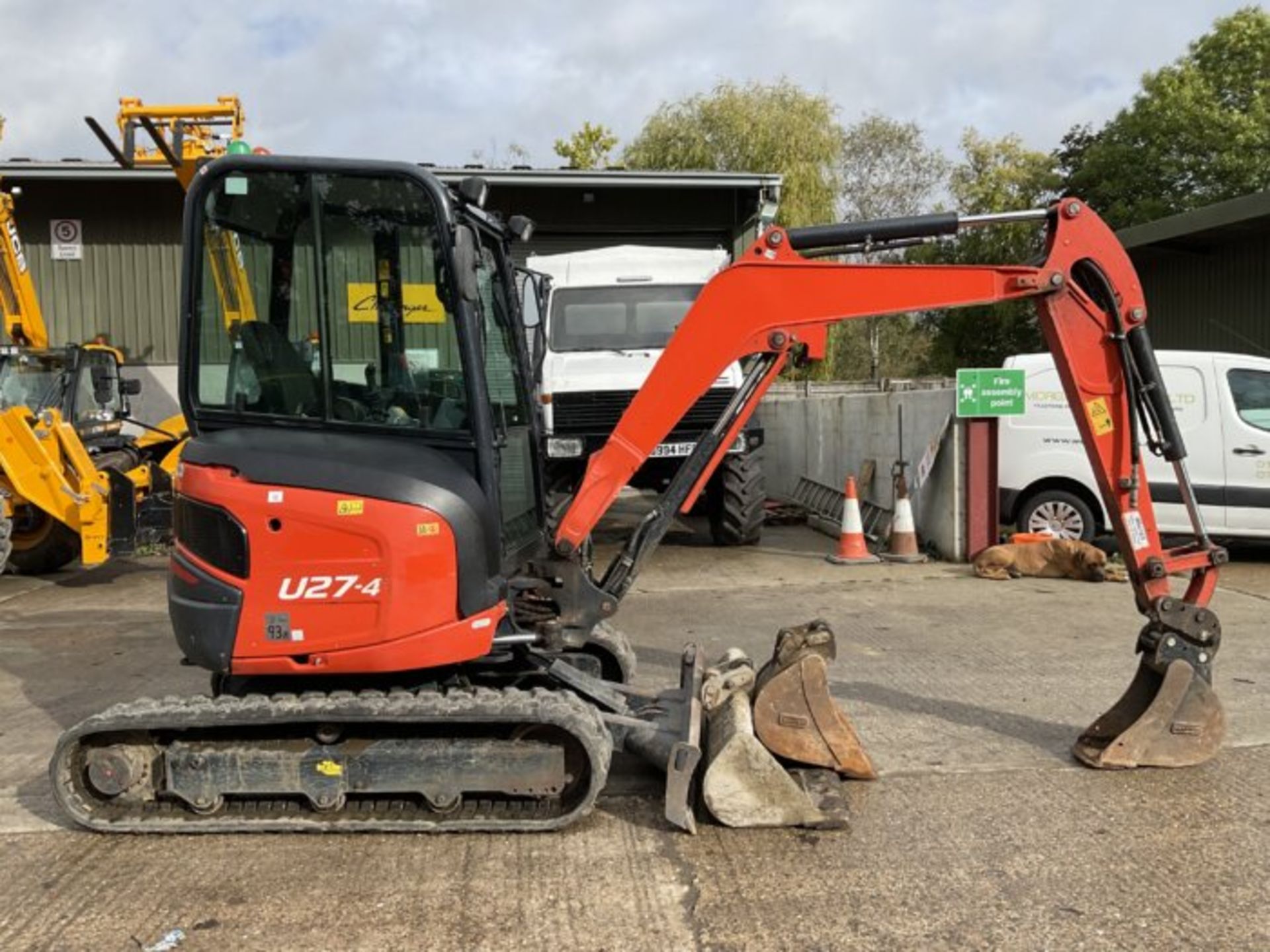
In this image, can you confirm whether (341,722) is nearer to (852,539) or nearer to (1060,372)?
(1060,372)

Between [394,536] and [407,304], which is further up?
[407,304]

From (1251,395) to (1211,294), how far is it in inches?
388

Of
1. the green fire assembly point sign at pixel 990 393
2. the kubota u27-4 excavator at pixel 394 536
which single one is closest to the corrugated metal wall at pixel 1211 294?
the green fire assembly point sign at pixel 990 393

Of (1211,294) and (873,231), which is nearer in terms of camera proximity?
(873,231)

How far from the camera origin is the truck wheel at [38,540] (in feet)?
34.9

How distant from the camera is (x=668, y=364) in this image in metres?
4.63

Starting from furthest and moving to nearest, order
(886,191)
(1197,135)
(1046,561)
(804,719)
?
(886,191)
(1197,135)
(1046,561)
(804,719)

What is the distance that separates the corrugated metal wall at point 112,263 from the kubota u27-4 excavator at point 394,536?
1232cm

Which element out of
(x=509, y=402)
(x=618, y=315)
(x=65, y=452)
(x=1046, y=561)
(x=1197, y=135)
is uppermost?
(x=1197, y=135)

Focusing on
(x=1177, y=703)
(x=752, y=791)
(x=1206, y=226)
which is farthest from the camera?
(x=1206, y=226)

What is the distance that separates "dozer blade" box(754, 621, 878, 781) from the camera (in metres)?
4.41

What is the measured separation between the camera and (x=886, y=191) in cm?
4066

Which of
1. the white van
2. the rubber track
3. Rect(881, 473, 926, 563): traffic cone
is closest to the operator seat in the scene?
the rubber track

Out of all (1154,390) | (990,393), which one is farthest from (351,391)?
(990,393)
